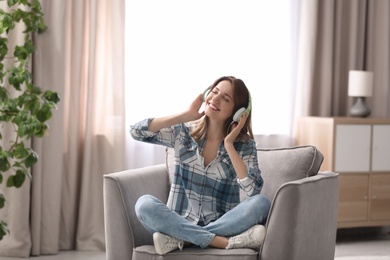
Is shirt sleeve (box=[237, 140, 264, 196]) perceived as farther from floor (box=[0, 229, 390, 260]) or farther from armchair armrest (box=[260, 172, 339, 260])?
floor (box=[0, 229, 390, 260])

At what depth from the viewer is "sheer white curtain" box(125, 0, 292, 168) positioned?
4.79 metres

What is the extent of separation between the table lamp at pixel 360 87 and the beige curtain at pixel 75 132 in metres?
1.57

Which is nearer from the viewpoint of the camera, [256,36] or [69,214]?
[69,214]

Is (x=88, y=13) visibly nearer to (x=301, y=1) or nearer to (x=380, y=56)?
(x=301, y=1)

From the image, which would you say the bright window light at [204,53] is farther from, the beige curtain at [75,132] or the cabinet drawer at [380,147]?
the cabinet drawer at [380,147]

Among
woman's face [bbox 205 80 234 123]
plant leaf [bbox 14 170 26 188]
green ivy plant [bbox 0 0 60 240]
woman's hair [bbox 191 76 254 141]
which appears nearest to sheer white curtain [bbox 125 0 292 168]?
green ivy plant [bbox 0 0 60 240]

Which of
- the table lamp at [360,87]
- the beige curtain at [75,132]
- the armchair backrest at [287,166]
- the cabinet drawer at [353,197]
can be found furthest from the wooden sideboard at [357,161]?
the armchair backrest at [287,166]

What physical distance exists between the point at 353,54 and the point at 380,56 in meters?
0.24

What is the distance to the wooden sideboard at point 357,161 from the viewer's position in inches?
191

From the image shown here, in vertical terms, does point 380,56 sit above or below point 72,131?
above

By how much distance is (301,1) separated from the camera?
16.9 ft

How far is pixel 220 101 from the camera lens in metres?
3.21

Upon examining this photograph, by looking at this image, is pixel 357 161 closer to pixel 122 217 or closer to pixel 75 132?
pixel 75 132

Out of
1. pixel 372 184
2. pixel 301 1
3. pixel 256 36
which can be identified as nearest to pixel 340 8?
pixel 301 1
